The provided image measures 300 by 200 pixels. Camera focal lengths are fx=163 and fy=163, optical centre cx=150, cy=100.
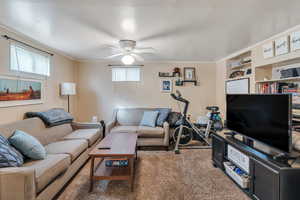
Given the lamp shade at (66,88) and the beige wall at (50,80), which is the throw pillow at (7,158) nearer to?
the beige wall at (50,80)

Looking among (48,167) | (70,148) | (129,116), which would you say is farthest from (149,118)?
(48,167)

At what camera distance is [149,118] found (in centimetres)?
422

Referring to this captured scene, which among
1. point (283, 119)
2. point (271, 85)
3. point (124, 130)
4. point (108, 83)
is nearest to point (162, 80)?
point (108, 83)

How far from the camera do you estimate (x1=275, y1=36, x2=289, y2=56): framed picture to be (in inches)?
104

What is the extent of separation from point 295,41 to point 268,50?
0.53 m

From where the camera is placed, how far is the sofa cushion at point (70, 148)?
8.00ft

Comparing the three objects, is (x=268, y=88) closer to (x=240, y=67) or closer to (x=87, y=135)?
(x=240, y=67)

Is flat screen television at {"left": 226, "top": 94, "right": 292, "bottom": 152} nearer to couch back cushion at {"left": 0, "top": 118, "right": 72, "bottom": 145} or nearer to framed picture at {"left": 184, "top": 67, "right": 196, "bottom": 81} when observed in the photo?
framed picture at {"left": 184, "top": 67, "right": 196, "bottom": 81}

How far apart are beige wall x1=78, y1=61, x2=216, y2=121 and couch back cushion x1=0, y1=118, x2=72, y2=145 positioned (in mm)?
1535

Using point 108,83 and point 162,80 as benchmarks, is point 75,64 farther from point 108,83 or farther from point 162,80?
point 162,80

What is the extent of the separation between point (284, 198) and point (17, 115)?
382 centimetres

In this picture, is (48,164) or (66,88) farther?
(66,88)

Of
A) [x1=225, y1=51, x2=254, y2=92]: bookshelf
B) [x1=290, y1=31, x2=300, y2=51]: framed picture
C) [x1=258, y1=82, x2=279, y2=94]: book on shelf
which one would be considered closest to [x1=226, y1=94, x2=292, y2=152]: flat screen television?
[x1=258, y1=82, x2=279, y2=94]: book on shelf

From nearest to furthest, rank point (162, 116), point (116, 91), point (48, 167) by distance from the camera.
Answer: point (48, 167) → point (162, 116) → point (116, 91)
